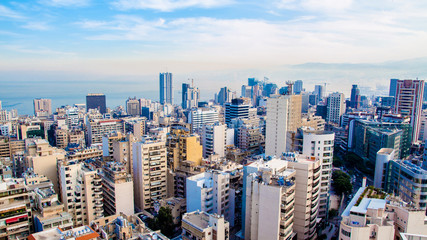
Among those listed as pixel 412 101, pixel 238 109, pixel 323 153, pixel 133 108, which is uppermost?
pixel 412 101

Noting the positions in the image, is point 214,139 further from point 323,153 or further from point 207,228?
point 207,228

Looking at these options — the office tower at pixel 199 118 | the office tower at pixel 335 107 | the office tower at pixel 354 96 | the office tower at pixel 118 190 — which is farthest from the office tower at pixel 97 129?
the office tower at pixel 354 96

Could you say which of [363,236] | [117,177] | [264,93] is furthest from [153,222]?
[264,93]

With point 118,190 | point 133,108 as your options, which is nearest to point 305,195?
point 118,190

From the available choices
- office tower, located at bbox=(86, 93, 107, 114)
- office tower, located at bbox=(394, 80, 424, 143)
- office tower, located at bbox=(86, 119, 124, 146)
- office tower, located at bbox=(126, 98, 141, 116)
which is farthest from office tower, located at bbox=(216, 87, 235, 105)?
office tower, located at bbox=(394, 80, 424, 143)

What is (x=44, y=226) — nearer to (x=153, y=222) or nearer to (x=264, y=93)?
(x=153, y=222)

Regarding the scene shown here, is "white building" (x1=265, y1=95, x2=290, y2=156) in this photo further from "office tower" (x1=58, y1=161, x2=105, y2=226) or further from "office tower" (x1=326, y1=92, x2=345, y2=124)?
"office tower" (x1=326, y1=92, x2=345, y2=124)

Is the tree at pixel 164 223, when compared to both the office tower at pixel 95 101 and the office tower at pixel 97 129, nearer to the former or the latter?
the office tower at pixel 97 129
